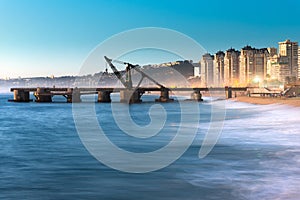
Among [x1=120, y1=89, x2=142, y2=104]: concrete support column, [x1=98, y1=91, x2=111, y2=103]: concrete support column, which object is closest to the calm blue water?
[x1=120, y1=89, x2=142, y2=104]: concrete support column

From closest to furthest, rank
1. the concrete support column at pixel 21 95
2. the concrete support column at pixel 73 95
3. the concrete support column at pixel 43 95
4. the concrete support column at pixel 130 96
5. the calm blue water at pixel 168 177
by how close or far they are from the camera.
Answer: the calm blue water at pixel 168 177 → the concrete support column at pixel 130 96 → the concrete support column at pixel 73 95 → the concrete support column at pixel 43 95 → the concrete support column at pixel 21 95

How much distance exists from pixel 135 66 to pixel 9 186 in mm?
99433

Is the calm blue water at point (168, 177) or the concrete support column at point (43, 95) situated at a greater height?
the concrete support column at point (43, 95)

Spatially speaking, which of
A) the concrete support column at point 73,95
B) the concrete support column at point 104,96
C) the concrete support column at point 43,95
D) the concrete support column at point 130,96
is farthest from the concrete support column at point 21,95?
the concrete support column at point 130,96

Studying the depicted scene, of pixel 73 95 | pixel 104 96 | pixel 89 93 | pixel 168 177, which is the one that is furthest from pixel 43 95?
pixel 168 177

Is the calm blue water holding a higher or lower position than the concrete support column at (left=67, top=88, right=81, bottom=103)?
lower

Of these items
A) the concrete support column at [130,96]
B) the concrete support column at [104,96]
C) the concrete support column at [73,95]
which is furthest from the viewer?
the concrete support column at [104,96]

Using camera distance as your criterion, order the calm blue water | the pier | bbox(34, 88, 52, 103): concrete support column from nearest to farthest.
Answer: the calm blue water < the pier < bbox(34, 88, 52, 103): concrete support column

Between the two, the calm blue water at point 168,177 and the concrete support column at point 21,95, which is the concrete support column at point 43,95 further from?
the calm blue water at point 168,177

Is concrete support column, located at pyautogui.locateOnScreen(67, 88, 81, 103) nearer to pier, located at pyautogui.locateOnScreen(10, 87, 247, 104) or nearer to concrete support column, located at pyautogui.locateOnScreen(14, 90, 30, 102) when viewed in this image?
pier, located at pyautogui.locateOnScreen(10, 87, 247, 104)

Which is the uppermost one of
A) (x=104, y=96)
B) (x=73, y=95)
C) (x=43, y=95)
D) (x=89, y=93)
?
(x=89, y=93)

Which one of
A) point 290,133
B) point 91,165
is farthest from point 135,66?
point 91,165

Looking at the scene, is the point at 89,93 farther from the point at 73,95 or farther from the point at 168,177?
the point at 168,177

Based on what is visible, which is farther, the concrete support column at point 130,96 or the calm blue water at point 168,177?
the concrete support column at point 130,96
